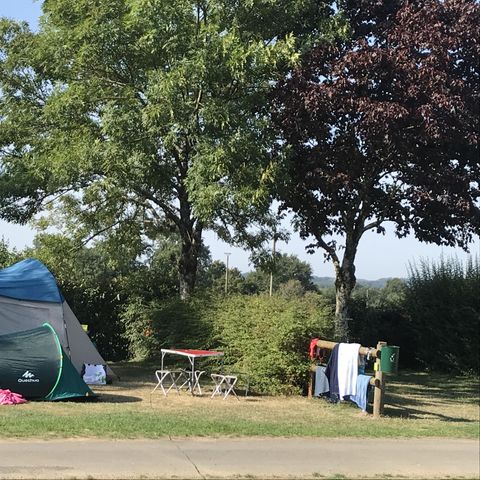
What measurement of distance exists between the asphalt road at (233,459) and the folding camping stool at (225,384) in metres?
4.39

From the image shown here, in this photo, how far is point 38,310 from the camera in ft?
44.0

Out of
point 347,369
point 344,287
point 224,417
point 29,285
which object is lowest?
point 224,417

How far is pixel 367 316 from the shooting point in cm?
2269

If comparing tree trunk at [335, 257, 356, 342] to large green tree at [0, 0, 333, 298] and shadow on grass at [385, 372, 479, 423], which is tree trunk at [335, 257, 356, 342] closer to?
shadow on grass at [385, 372, 479, 423]

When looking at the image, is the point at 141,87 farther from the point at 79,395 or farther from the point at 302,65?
the point at 79,395

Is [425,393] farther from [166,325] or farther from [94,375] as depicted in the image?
[94,375]

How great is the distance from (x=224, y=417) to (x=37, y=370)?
360 cm

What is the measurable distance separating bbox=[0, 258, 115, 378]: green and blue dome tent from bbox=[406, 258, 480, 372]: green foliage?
11591mm

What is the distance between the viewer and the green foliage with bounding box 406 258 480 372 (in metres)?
20.3

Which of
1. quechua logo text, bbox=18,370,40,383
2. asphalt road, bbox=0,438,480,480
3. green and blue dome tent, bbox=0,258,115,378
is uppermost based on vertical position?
green and blue dome tent, bbox=0,258,115,378

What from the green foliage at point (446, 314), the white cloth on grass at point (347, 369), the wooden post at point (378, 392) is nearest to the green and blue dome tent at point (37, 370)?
the white cloth on grass at point (347, 369)

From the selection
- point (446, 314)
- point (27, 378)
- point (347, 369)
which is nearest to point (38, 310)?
point (27, 378)

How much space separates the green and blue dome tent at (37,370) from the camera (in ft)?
36.9

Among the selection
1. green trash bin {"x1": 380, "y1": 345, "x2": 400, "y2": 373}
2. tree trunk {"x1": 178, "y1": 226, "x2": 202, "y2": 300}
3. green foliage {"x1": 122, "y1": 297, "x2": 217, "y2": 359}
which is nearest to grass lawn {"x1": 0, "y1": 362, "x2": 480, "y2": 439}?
green trash bin {"x1": 380, "y1": 345, "x2": 400, "y2": 373}
